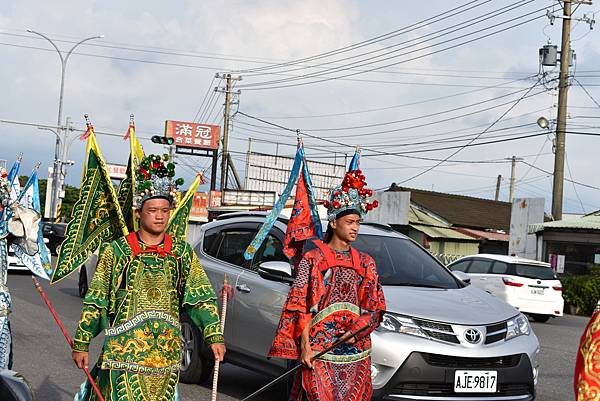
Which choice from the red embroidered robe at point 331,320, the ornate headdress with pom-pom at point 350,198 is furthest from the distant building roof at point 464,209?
the red embroidered robe at point 331,320

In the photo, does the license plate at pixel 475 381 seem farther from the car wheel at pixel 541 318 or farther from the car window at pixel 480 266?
the car window at pixel 480 266

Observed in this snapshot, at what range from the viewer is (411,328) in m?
6.83

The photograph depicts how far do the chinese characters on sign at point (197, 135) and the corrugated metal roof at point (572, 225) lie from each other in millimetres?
33549

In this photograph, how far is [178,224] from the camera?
586cm

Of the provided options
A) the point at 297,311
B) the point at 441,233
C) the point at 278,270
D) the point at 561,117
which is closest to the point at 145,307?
the point at 297,311

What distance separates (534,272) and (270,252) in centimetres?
1266

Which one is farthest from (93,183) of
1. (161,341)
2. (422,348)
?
(422,348)

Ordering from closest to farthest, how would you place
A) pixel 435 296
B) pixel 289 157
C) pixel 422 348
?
pixel 422 348
pixel 435 296
pixel 289 157

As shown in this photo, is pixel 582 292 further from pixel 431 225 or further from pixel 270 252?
pixel 270 252

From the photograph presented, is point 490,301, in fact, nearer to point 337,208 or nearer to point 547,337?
point 337,208

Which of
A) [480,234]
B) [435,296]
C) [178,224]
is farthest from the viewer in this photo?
[480,234]

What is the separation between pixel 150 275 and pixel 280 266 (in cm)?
215

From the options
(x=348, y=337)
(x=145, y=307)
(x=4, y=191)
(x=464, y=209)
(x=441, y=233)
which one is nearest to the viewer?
(x=145, y=307)

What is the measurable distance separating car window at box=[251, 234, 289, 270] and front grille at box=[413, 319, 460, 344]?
5.57 ft
